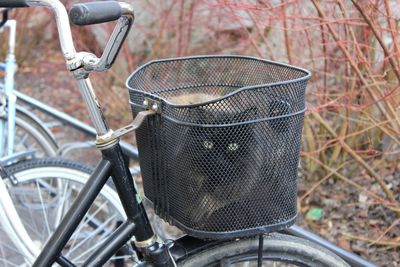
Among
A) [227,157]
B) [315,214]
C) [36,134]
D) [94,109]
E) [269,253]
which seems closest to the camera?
[227,157]

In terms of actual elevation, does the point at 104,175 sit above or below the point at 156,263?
above

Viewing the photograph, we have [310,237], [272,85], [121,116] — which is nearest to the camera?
[272,85]

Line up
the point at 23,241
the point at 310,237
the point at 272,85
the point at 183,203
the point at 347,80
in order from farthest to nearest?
1. the point at 347,80
2. the point at 310,237
3. the point at 23,241
4. the point at 183,203
5. the point at 272,85

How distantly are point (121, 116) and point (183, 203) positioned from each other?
3.15 m

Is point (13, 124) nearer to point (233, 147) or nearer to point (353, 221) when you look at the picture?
point (233, 147)

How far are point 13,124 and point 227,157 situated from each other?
76.9 inches

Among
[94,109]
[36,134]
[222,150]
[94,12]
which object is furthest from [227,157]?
[36,134]

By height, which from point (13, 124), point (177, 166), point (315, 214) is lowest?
point (315, 214)

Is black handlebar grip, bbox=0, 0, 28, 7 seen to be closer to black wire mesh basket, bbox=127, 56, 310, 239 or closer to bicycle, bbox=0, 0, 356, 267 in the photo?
bicycle, bbox=0, 0, 356, 267

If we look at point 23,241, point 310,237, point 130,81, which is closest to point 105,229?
point 23,241

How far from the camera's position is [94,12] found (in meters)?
Answer: 1.45

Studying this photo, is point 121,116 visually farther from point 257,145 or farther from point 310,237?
point 257,145

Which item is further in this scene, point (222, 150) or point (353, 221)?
point (353, 221)

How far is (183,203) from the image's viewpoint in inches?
65.5
